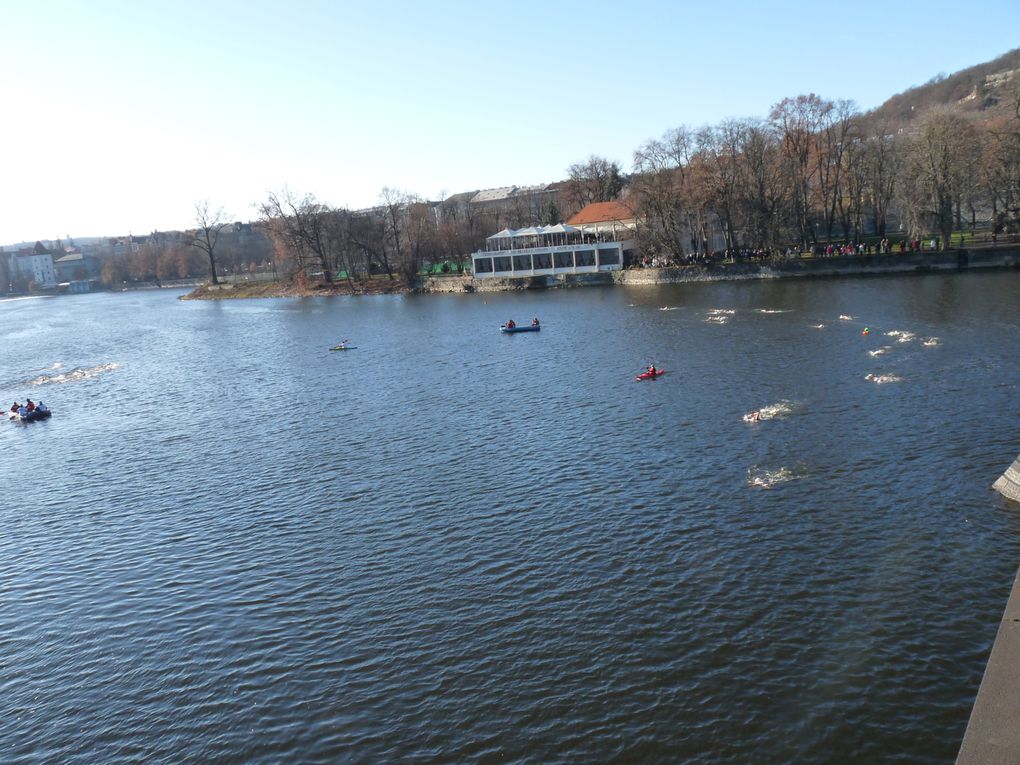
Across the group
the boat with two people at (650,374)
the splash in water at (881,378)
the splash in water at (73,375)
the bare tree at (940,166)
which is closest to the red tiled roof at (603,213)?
the bare tree at (940,166)

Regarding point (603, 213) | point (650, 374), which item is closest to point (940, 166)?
point (603, 213)

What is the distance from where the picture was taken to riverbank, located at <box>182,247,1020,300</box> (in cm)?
7175

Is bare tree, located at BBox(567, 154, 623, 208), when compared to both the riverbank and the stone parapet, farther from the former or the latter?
the stone parapet

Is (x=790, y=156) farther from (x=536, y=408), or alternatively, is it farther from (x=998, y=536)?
(x=998, y=536)

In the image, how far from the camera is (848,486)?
74.8ft

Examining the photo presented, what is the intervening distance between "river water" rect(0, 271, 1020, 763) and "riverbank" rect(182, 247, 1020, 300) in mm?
33592

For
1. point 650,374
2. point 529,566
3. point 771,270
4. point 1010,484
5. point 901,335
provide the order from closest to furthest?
point 529,566, point 1010,484, point 650,374, point 901,335, point 771,270

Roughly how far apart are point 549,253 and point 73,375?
6537 cm

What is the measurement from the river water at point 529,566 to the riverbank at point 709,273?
3359 centimetres

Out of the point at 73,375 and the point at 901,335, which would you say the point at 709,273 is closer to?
the point at 901,335

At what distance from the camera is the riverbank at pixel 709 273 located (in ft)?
235

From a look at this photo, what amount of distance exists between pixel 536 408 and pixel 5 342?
80972 millimetres

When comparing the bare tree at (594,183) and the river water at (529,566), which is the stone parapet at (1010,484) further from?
the bare tree at (594,183)

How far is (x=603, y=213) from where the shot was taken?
112188mm
